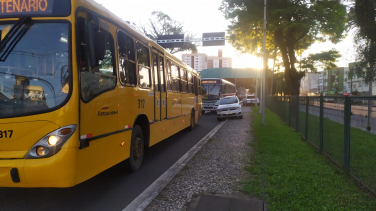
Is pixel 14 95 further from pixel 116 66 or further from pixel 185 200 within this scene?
pixel 185 200

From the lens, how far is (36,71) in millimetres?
3994

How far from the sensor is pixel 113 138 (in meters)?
5.07

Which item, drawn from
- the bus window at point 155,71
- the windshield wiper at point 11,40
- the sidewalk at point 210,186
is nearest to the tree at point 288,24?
→ the bus window at point 155,71

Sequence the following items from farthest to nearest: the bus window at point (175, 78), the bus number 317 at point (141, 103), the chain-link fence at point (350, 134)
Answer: the bus window at point (175, 78), the bus number 317 at point (141, 103), the chain-link fence at point (350, 134)

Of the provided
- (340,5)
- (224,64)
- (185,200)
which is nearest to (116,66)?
(185,200)

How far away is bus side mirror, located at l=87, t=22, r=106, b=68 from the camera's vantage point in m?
4.03

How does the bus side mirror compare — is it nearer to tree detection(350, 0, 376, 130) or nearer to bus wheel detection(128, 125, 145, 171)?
bus wheel detection(128, 125, 145, 171)

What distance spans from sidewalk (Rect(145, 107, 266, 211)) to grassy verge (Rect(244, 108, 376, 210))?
0.27 meters

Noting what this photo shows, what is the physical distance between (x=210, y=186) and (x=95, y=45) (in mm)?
3044

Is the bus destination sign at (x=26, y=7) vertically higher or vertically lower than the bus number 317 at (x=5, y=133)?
higher

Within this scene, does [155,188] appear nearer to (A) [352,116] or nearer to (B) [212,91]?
(A) [352,116]

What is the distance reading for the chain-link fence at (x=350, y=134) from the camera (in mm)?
4980

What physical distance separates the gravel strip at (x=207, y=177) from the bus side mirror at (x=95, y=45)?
7.34 feet

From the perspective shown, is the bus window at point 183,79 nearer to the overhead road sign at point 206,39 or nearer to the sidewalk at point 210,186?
the sidewalk at point 210,186
